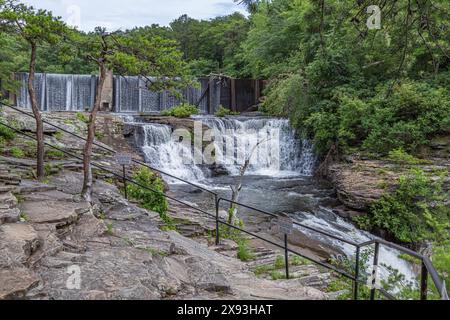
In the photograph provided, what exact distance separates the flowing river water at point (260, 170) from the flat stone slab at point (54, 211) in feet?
17.0

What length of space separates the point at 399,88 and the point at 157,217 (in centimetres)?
933

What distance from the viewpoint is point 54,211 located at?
519 cm

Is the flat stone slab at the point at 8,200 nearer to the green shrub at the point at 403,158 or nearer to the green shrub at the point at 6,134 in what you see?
the green shrub at the point at 6,134

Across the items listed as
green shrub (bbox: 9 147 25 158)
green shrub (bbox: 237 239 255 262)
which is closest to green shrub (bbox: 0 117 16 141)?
green shrub (bbox: 9 147 25 158)

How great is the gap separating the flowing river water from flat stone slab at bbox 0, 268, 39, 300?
21.9ft

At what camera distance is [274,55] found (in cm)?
2448

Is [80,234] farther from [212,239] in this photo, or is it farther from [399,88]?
[399,88]

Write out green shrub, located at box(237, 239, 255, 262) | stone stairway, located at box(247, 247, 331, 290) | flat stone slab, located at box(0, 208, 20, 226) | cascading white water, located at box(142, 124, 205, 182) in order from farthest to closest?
1. cascading white water, located at box(142, 124, 205, 182)
2. green shrub, located at box(237, 239, 255, 262)
3. stone stairway, located at box(247, 247, 331, 290)
4. flat stone slab, located at box(0, 208, 20, 226)

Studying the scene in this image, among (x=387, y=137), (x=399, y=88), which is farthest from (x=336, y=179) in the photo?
(x=399, y=88)

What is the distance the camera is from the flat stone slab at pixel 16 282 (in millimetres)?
2979

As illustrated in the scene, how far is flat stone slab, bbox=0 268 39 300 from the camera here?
2979 millimetres

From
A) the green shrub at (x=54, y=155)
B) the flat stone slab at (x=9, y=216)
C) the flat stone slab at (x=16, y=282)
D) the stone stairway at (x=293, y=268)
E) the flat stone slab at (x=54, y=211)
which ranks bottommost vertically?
the stone stairway at (x=293, y=268)

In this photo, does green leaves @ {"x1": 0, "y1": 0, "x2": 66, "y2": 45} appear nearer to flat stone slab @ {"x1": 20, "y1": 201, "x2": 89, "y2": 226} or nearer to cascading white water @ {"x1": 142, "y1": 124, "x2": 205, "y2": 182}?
flat stone slab @ {"x1": 20, "y1": 201, "x2": 89, "y2": 226}

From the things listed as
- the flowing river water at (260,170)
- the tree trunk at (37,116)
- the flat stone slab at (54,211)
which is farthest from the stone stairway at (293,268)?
the tree trunk at (37,116)
